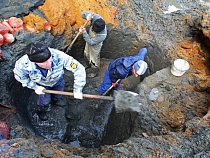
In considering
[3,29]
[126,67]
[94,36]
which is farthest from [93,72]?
[3,29]

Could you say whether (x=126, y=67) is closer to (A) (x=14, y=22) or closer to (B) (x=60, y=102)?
(B) (x=60, y=102)

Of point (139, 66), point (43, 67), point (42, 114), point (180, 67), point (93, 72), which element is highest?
point (43, 67)

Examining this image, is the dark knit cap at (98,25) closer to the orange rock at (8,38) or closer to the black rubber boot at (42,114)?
the orange rock at (8,38)

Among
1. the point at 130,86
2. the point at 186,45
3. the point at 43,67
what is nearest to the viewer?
the point at 43,67

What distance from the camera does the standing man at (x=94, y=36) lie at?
13.6 ft

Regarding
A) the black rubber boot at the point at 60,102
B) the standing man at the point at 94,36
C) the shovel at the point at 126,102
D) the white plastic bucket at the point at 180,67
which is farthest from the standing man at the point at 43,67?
the white plastic bucket at the point at 180,67

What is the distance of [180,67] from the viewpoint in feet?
13.5

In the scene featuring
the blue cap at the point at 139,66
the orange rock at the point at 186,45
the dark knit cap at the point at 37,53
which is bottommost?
the blue cap at the point at 139,66

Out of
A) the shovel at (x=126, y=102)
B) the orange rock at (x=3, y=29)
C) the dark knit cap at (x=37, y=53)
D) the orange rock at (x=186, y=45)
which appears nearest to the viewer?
the dark knit cap at (x=37, y=53)

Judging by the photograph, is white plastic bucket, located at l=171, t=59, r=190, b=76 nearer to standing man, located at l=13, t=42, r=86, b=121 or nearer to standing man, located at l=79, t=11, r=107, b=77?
standing man, located at l=79, t=11, r=107, b=77

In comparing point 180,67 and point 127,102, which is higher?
point 180,67

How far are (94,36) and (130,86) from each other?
1675 millimetres

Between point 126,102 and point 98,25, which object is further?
point 98,25

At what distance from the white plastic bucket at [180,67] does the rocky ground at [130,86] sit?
10 centimetres
